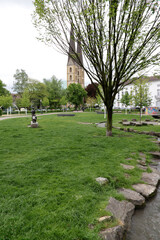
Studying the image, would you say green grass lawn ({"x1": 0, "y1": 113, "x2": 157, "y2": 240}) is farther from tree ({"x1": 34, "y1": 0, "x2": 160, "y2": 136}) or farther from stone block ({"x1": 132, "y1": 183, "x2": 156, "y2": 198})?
tree ({"x1": 34, "y1": 0, "x2": 160, "y2": 136})

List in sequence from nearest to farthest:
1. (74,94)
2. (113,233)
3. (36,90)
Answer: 1. (113,233)
2. (74,94)
3. (36,90)

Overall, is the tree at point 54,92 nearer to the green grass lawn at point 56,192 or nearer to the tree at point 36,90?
the tree at point 36,90

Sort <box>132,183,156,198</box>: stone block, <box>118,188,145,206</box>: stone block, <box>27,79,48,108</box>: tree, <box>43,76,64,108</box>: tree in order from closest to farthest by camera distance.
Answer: <box>118,188,145,206</box>: stone block, <box>132,183,156,198</box>: stone block, <box>27,79,48,108</box>: tree, <box>43,76,64,108</box>: tree

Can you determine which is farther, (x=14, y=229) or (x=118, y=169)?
(x=118, y=169)

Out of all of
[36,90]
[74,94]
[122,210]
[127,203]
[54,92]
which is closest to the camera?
[122,210]

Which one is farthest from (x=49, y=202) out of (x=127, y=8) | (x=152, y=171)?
(x=127, y=8)

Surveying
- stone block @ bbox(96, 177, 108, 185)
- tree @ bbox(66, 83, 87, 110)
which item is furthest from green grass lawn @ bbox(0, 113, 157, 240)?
tree @ bbox(66, 83, 87, 110)

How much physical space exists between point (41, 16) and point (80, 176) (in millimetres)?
7988

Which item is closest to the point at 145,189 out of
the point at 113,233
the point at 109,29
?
the point at 113,233

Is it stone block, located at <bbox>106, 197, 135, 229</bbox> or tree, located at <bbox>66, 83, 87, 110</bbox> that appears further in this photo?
tree, located at <bbox>66, 83, 87, 110</bbox>

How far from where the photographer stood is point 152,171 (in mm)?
4418

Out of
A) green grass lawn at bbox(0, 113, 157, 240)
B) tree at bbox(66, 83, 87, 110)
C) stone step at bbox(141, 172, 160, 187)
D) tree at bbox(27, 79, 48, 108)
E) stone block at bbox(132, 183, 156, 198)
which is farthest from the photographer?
tree at bbox(27, 79, 48, 108)

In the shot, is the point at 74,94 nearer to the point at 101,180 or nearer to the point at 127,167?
the point at 127,167

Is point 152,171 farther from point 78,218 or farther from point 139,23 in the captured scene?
point 139,23
